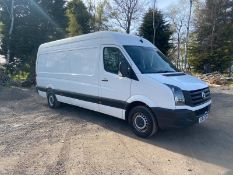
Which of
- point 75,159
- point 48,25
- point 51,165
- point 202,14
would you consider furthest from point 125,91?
point 202,14

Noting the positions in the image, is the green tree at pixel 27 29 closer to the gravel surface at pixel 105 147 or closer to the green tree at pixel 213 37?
the gravel surface at pixel 105 147

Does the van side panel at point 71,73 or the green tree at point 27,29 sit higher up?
the green tree at point 27,29

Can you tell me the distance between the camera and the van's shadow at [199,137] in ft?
17.0

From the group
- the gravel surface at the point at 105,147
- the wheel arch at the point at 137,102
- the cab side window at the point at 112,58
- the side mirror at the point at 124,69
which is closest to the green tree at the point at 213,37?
the gravel surface at the point at 105,147

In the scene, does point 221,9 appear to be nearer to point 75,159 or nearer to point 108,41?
point 108,41

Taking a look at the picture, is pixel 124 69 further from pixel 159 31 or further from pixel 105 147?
pixel 159 31

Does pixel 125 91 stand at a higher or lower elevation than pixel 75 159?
higher

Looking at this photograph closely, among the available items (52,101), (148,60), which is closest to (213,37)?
(52,101)

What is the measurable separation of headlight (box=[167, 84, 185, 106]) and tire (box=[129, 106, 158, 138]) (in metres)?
0.75

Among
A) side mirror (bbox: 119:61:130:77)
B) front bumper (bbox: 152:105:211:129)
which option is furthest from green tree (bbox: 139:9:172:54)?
front bumper (bbox: 152:105:211:129)

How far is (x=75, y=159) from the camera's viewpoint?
5.05 meters

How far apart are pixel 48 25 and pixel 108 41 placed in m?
17.0

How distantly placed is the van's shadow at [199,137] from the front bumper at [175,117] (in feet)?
1.67

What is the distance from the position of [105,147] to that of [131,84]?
63.3 inches
